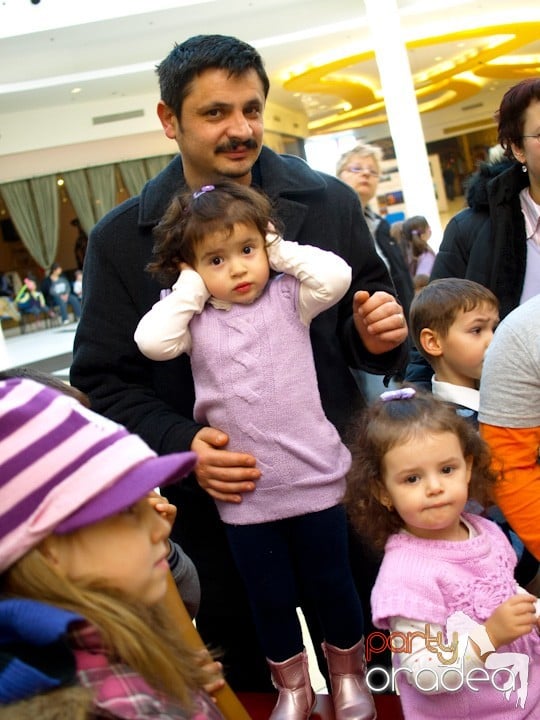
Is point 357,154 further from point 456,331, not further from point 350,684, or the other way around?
point 350,684

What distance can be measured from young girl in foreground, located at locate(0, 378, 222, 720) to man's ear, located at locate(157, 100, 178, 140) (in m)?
1.21

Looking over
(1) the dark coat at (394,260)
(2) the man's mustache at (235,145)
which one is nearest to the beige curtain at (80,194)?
(1) the dark coat at (394,260)

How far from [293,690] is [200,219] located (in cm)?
104

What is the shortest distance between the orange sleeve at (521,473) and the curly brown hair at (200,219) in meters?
0.67

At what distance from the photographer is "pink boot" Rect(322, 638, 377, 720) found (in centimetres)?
169

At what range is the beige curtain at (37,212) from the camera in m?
19.2

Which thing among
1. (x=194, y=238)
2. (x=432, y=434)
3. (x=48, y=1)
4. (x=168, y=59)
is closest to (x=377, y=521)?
(x=432, y=434)

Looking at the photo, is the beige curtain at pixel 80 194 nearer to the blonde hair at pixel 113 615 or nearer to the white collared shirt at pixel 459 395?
the white collared shirt at pixel 459 395

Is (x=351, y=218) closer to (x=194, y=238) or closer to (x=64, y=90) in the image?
(x=194, y=238)

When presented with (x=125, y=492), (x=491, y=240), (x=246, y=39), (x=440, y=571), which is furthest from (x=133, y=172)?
(x=125, y=492)

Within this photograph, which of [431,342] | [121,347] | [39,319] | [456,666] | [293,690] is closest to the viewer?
[456,666]

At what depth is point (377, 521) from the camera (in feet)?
5.14

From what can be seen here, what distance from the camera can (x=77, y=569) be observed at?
93 cm

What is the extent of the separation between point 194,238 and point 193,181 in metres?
0.35
